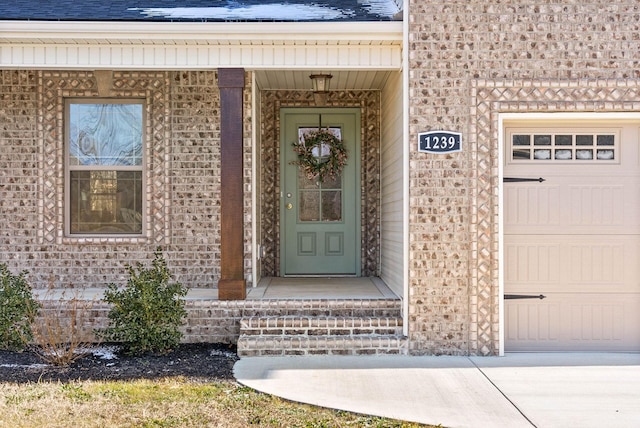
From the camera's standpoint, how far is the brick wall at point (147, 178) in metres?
7.65

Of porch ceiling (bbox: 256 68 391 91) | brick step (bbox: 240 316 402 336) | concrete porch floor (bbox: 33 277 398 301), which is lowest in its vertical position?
brick step (bbox: 240 316 402 336)

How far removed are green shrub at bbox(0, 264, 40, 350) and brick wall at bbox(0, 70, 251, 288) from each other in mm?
1294

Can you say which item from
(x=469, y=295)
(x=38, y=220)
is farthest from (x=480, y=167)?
(x=38, y=220)

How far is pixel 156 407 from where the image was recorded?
4.60 meters

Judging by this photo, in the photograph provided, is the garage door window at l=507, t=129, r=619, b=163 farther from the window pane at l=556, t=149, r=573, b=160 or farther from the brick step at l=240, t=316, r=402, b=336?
the brick step at l=240, t=316, r=402, b=336

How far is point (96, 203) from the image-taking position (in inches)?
307

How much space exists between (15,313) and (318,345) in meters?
2.92

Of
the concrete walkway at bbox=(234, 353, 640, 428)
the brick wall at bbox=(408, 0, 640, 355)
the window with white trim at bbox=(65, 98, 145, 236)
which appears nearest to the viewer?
the concrete walkway at bbox=(234, 353, 640, 428)

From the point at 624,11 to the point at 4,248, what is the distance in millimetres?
7311

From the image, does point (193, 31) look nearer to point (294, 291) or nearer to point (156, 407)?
point (294, 291)

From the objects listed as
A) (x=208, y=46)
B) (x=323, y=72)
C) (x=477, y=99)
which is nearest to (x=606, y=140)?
(x=477, y=99)

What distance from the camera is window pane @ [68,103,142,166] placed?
7.77 meters

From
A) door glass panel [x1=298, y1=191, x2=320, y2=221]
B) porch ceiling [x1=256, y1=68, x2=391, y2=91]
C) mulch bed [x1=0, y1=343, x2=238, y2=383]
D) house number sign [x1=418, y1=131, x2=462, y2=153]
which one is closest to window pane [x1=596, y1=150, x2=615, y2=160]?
house number sign [x1=418, y1=131, x2=462, y2=153]

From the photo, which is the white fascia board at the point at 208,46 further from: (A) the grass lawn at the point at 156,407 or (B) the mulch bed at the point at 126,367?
(A) the grass lawn at the point at 156,407
